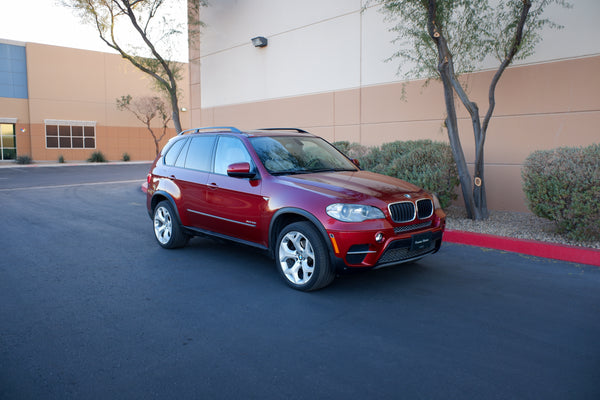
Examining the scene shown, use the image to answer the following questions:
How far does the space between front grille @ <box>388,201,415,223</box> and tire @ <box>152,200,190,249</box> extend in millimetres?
3354

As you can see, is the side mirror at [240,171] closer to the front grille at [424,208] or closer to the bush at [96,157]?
the front grille at [424,208]

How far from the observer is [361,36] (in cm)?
1234

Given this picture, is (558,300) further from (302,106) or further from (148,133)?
(148,133)

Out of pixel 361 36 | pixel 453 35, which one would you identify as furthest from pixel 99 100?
pixel 453 35

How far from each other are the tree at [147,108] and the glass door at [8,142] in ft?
24.8

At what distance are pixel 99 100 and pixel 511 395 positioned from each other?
38.8 meters

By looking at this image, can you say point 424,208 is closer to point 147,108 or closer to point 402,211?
point 402,211

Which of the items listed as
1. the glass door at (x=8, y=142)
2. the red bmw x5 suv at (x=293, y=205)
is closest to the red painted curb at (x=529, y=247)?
the red bmw x5 suv at (x=293, y=205)

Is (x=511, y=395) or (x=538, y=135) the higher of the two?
(x=538, y=135)

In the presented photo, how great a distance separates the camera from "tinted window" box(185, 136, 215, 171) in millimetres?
6551

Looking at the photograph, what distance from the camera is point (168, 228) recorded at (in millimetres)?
7113

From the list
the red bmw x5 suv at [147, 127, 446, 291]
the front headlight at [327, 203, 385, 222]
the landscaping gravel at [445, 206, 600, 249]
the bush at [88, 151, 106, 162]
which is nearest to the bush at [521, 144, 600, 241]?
the landscaping gravel at [445, 206, 600, 249]

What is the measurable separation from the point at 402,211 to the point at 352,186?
61 cm

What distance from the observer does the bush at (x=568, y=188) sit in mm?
6414
